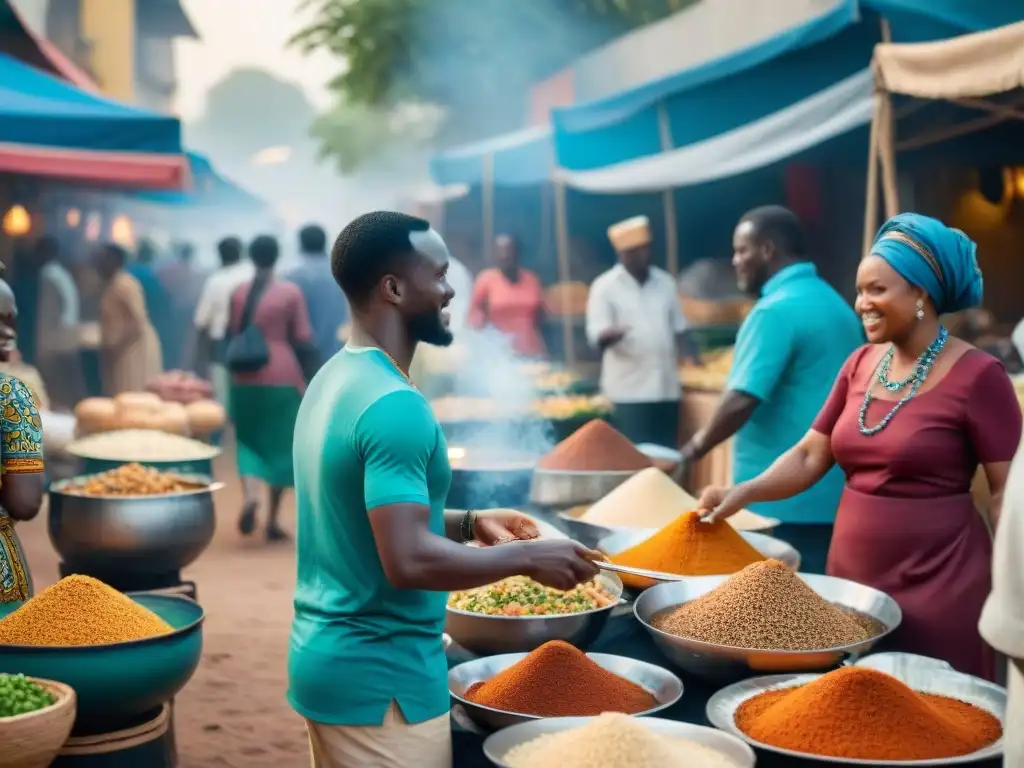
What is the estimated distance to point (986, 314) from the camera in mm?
7453

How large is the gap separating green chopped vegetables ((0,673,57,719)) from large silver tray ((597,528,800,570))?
1.37 metres

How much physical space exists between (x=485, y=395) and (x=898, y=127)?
3087 mm

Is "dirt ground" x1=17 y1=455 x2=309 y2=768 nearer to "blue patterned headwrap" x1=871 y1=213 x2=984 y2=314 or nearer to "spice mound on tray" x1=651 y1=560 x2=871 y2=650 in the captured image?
"spice mound on tray" x1=651 y1=560 x2=871 y2=650

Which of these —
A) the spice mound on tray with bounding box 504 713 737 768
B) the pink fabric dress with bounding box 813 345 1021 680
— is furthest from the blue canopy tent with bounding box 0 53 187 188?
the spice mound on tray with bounding box 504 713 737 768

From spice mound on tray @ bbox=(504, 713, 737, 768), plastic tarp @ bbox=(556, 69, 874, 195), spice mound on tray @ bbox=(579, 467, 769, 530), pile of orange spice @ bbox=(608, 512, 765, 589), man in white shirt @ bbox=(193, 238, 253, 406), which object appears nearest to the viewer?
spice mound on tray @ bbox=(504, 713, 737, 768)

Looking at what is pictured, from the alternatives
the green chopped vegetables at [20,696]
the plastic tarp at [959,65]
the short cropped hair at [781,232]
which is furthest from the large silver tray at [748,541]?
the plastic tarp at [959,65]

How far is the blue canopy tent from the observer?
283 inches

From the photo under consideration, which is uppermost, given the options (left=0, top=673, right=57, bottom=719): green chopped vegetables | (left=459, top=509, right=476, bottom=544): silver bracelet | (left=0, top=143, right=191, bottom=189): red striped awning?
(left=0, top=143, right=191, bottom=189): red striped awning

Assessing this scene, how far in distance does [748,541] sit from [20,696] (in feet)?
5.78

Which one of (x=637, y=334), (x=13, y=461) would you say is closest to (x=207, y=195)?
(x=637, y=334)

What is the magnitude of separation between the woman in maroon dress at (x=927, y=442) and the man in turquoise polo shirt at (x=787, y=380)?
3.27 ft

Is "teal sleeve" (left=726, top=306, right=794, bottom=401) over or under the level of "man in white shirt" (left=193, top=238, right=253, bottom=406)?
under

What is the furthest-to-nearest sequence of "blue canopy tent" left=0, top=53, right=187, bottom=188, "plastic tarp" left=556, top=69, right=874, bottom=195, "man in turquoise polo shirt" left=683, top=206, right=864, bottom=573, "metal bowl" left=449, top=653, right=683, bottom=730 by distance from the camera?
"blue canopy tent" left=0, top=53, right=187, bottom=188
"plastic tarp" left=556, top=69, right=874, bottom=195
"man in turquoise polo shirt" left=683, top=206, right=864, bottom=573
"metal bowl" left=449, top=653, right=683, bottom=730

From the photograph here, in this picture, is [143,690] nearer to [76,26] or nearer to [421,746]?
[421,746]
